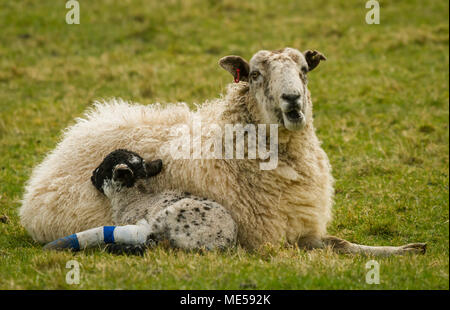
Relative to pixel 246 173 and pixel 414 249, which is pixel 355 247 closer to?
pixel 414 249

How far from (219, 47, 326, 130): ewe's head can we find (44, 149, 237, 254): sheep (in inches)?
45.5

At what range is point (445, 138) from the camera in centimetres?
1133

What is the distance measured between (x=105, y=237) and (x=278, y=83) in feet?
7.78

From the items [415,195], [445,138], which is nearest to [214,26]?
[445,138]

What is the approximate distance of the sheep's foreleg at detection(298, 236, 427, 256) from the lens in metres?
6.52

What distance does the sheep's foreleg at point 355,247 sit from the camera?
652cm

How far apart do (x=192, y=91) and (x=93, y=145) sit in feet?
21.9

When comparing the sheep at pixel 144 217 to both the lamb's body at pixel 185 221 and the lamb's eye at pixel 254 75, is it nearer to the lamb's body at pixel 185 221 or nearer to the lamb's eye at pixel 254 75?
the lamb's body at pixel 185 221

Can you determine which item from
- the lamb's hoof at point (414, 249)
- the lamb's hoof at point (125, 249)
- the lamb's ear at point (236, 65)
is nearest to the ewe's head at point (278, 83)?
the lamb's ear at point (236, 65)

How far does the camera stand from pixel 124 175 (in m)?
6.77

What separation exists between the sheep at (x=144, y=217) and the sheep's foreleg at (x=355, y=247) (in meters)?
0.99

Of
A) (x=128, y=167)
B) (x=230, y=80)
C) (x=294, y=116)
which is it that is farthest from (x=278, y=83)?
(x=230, y=80)

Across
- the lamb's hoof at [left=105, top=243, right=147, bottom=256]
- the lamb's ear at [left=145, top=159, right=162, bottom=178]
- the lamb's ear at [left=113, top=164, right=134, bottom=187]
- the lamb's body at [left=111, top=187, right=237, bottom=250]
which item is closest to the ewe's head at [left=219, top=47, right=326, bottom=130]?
the lamb's body at [left=111, top=187, right=237, bottom=250]
